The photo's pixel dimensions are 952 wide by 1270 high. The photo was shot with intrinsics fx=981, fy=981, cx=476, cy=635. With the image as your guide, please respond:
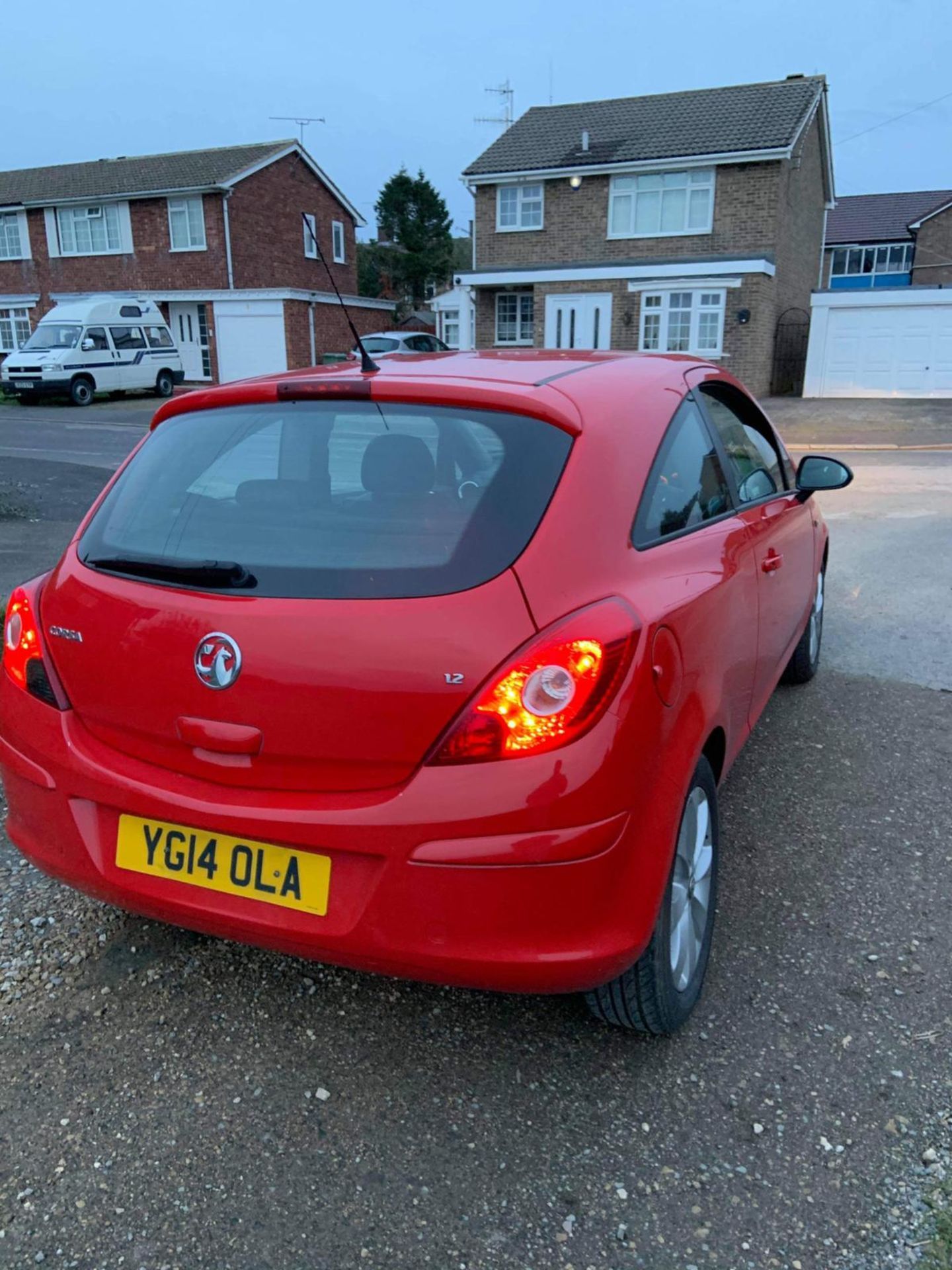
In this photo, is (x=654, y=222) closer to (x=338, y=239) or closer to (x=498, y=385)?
(x=338, y=239)

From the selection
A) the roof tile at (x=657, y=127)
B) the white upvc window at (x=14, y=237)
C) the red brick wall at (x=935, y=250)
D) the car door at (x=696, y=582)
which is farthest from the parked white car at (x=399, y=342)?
the red brick wall at (x=935, y=250)

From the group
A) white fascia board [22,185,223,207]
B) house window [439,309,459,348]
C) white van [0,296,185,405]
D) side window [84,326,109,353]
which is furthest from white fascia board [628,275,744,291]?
side window [84,326,109,353]

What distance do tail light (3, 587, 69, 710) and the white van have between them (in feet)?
83.8

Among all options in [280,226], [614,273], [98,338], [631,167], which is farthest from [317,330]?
[631,167]

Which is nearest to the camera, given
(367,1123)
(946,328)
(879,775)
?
(367,1123)

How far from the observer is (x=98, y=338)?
85.9ft

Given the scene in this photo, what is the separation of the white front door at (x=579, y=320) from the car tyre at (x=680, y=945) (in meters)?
26.1

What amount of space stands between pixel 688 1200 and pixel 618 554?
54.7 inches

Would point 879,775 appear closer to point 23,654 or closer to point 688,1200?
point 688,1200

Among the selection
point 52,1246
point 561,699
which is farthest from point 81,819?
point 561,699

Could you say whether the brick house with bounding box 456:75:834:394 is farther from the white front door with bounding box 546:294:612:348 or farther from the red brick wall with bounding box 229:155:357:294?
the red brick wall with bounding box 229:155:357:294

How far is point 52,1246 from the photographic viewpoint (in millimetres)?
1933

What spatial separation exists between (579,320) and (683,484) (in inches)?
1045

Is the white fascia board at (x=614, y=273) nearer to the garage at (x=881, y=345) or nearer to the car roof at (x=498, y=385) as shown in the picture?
the garage at (x=881, y=345)
